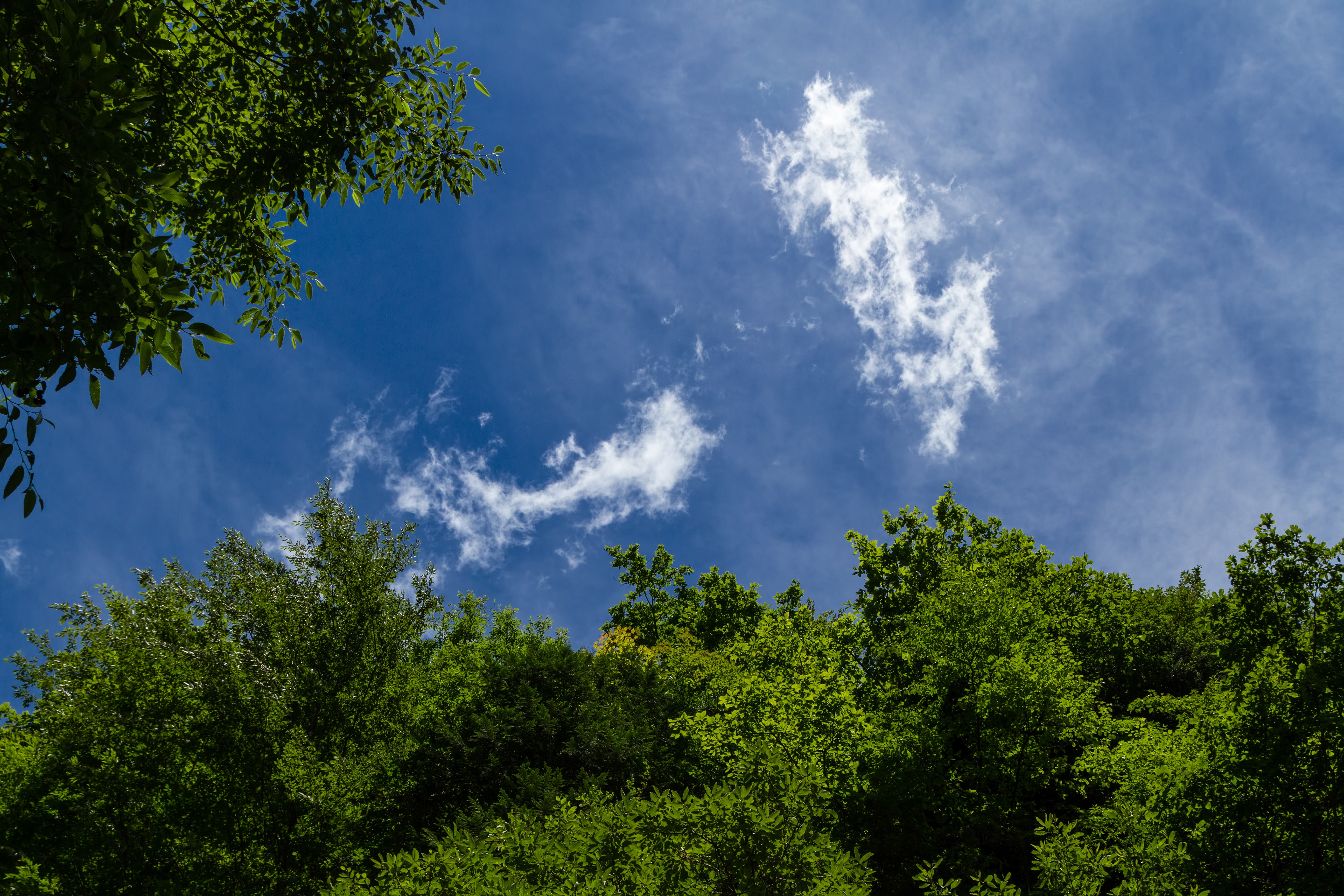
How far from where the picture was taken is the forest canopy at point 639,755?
919 centimetres

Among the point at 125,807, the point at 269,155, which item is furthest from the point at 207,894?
the point at 269,155

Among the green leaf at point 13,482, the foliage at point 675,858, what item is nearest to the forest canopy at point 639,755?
the foliage at point 675,858

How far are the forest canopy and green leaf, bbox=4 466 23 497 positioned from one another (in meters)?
6.88

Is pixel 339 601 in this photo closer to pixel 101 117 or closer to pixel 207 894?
pixel 207 894

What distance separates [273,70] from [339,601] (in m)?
14.6

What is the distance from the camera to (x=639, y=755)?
21.5 meters

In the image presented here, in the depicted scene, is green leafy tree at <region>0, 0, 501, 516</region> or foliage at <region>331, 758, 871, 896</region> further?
foliage at <region>331, 758, 871, 896</region>

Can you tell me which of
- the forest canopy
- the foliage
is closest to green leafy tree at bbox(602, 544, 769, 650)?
the forest canopy

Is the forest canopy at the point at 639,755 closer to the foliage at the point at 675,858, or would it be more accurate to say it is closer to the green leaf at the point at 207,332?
the foliage at the point at 675,858

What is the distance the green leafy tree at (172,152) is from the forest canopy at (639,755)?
7.40 m

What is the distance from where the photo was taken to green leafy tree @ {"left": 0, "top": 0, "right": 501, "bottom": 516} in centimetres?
373

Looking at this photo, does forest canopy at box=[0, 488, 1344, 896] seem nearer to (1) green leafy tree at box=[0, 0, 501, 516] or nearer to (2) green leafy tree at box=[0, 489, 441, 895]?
(2) green leafy tree at box=[0, 489, 441, 895]

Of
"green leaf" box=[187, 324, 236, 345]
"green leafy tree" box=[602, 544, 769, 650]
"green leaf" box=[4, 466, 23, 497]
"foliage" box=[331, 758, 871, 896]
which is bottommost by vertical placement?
"foliage" box=[331, 758, 871, 896]

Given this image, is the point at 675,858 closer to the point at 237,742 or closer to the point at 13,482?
the point at 13,482
